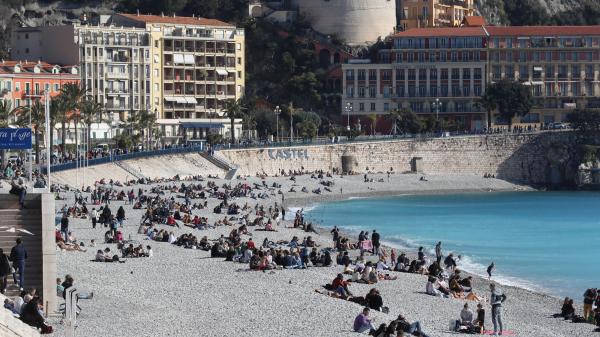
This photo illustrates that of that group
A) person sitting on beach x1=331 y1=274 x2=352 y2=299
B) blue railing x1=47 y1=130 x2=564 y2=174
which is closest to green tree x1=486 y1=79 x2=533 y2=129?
blue railing x1=47 y1=130 x2=564 y2=174

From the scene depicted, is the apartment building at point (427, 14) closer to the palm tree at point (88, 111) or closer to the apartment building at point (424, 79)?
the apartment building at point (424, 79)

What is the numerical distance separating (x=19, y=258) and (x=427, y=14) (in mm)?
91571

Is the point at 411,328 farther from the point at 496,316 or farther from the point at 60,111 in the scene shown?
the point at 60,111

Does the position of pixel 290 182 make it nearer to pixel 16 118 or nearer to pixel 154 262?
pixel 16 118

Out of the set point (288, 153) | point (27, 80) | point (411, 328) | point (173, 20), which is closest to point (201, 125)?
point (173, 20)

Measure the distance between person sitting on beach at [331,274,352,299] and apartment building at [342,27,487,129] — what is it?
2882 inches

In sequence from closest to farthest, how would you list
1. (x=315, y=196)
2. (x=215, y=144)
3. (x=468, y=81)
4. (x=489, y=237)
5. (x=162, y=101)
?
(x=489, y=237) → (x=315, y=196) → (x=215, y=144) → (x=162, y=101) → (x=468, y=81)

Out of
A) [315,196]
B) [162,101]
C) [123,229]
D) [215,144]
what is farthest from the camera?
[162,101]

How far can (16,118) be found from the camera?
3241 inches

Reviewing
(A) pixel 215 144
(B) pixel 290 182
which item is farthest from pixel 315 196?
(A) pixel 215 144

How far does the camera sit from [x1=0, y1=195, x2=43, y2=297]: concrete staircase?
31.2m

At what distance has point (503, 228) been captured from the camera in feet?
225

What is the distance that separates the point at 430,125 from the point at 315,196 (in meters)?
25.7

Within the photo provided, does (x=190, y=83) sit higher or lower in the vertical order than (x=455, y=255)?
higher
